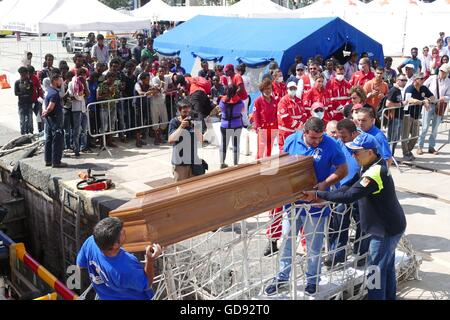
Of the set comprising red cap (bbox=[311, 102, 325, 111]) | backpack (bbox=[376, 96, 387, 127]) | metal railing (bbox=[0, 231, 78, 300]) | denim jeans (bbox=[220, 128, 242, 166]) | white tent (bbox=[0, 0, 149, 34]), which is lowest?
metal railing (bbox=[0, 231, 78, 300])

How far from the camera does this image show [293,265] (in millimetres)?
4457

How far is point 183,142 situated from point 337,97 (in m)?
3.78

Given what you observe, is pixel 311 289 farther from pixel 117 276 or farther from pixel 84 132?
pixel 84 132

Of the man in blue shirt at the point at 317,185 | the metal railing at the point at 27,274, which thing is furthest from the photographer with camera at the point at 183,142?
the metal railing at the point at 27,274

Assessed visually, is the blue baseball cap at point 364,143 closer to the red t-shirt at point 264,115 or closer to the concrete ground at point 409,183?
the concrete ground at point 409,183

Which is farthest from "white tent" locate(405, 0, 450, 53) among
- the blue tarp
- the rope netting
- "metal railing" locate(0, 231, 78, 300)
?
"metal railing" locate(0, 231, 78, 300)

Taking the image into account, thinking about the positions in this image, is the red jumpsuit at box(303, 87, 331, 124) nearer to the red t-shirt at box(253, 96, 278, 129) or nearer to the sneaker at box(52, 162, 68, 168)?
the red t-shirt at box(253, 96, 278, 129)

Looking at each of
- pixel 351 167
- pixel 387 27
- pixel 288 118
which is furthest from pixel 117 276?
pixel 387 27

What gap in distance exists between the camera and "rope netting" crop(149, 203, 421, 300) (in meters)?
4.45

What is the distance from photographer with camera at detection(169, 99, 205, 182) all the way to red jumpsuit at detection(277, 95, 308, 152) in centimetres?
142

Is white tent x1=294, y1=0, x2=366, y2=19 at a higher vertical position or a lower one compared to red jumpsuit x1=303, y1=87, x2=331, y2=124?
higher

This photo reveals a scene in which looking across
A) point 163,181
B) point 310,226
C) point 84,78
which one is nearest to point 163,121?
point 84,78

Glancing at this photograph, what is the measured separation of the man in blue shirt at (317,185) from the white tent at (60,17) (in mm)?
10668
